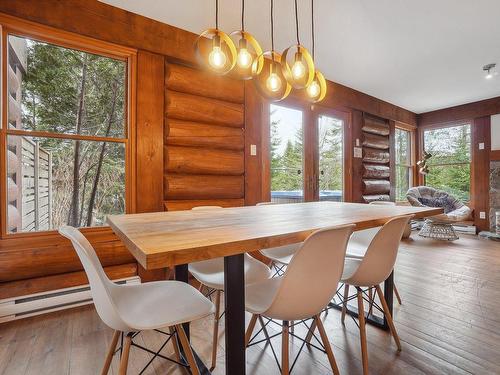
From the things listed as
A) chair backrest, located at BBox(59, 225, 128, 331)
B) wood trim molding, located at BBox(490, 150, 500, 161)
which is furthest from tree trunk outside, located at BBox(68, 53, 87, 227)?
wood trim molding, located at BBox(490, 150, 500, 161)

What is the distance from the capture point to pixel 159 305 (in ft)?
3.98

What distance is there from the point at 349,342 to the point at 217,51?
213 centimetres

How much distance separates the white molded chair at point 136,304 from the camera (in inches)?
39.7

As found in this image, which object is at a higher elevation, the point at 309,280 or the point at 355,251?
the point at 309,280

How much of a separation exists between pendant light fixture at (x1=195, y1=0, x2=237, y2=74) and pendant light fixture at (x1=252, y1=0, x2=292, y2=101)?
0.80 feet

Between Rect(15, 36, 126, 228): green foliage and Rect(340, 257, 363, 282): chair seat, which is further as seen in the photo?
Rect(15, 36, 126, 228): green foliage

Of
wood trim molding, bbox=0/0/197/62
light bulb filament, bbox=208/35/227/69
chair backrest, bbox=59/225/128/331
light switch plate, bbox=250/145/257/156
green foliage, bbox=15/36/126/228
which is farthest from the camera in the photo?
light switch plate, bbox=250/145/257/156

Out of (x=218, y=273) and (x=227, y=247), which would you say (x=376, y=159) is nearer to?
(x=218, y=273)

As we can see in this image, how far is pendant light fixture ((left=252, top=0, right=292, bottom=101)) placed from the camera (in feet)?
6.75

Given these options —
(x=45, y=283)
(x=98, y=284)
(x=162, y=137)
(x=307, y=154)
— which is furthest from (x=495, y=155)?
(x=45, y=283)

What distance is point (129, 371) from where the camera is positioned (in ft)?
4.95

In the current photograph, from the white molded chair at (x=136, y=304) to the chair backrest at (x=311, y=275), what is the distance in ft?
1.11

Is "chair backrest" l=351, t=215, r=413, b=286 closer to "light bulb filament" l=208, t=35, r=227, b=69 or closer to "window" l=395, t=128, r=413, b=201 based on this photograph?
"light bulb filament" l=208, t=35, r=227, b=69

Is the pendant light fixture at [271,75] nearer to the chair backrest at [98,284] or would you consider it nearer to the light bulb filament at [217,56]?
the light bulb filament at [217,56]
